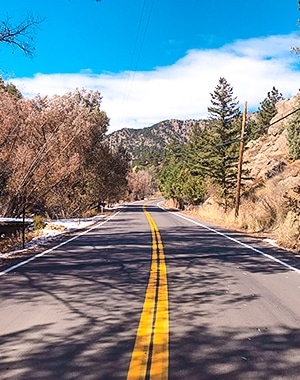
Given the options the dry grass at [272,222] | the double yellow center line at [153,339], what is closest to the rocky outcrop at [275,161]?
the dry grass at [272,222]

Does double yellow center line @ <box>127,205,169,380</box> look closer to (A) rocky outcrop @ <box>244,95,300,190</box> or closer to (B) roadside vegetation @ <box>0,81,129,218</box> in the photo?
(B) roadside vegetation @ <box>0,81,129,218</box>

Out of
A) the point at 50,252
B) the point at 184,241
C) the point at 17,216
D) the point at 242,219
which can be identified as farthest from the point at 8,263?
the point at 242,219

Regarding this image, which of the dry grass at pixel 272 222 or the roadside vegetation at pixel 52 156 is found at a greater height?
the roadside vegetation at pixel 52 156

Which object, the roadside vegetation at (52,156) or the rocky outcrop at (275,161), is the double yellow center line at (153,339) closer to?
the roadside vegetation at (52,156)

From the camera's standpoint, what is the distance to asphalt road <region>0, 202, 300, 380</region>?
3.71 metres

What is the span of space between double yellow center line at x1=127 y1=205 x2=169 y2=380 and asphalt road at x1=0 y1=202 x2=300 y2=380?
0.04 feet

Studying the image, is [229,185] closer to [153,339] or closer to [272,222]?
[272,222]

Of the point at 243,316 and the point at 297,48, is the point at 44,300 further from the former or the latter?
the point at 297,48

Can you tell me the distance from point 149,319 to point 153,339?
0.71m

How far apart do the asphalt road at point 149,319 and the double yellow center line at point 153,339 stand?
11 millimetres

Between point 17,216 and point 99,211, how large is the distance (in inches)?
872

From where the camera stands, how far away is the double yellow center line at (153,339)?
3596mm

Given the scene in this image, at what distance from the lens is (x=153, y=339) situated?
4375 millimetres

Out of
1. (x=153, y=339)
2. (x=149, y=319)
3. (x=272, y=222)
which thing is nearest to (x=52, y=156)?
(x=272, y=222)
